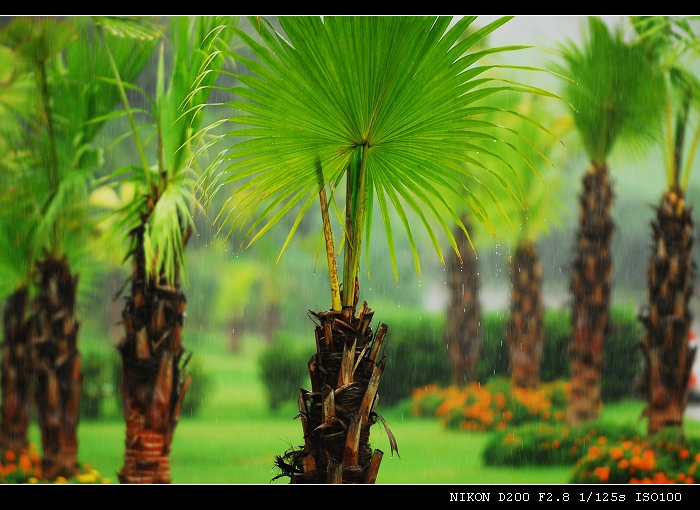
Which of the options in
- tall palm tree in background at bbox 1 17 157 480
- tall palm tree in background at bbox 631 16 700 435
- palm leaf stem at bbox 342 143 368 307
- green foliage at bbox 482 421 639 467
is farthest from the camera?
green foliage at bbox 482 421 639 467

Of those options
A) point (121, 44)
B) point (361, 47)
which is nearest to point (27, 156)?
point (121, 44)

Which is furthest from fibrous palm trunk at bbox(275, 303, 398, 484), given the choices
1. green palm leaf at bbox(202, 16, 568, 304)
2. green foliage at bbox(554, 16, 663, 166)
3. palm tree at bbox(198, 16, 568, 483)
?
green foliage at bbox(554, 16, 663, 166)

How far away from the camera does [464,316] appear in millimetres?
7129

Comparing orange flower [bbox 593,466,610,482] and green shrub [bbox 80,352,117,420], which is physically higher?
green shrub [bbox 80,352,117,420]

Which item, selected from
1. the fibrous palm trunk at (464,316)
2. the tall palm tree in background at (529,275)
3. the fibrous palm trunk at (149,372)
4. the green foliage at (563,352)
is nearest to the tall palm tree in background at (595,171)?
the tall palm tree in background at (529,275)

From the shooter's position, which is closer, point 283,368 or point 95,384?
point 95,384

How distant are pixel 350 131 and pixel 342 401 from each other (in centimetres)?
91

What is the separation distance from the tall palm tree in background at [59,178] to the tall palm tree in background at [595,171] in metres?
3.16

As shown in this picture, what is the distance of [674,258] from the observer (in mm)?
5219

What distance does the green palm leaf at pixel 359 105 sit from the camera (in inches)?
99.9

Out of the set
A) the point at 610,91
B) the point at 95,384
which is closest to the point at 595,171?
the point at 610,91

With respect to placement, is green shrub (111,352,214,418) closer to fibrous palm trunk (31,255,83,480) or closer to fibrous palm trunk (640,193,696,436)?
fibrous palm trunk (31,255,83,480)

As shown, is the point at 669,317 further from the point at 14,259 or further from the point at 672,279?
the point at 14,259

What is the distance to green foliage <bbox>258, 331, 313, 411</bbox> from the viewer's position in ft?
23.8
